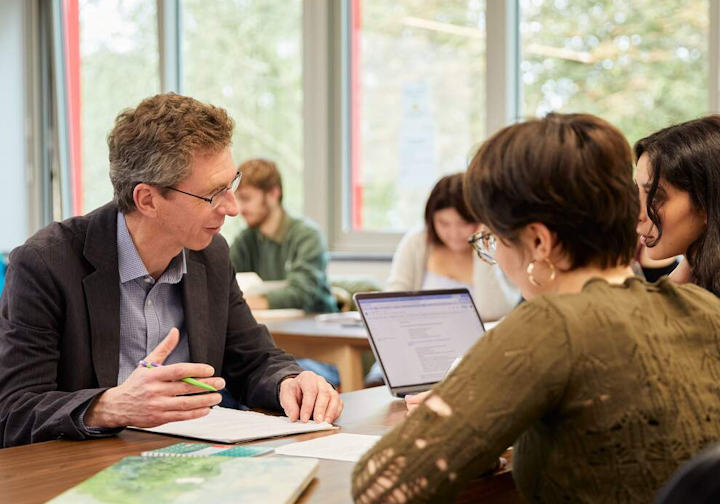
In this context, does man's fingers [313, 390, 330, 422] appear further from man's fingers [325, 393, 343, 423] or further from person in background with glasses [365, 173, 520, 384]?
person in background with glasses [365, 173, 520, 384]

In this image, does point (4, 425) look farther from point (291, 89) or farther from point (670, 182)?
point (291, 89)

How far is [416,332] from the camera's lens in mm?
2195

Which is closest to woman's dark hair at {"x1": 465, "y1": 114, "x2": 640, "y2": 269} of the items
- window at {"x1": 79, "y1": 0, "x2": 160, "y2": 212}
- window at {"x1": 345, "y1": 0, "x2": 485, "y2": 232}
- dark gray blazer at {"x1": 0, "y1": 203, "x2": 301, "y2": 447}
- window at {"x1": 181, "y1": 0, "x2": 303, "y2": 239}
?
dark gray blazer at {"x1": 0, "y1": 203, "x2": 301, "y2": 447}

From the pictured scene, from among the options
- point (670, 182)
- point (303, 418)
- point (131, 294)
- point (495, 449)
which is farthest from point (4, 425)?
point (670, 182)

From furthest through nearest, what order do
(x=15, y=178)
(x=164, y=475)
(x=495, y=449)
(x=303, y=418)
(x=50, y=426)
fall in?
(x=15, y=178)
(x=303, y=418)
(x=50, y=426)
(x=164, y=475)
(x=495, y=449)

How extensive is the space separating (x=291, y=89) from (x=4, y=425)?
4726 mm

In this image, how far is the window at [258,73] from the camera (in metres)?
6.30

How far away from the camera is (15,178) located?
283 inches

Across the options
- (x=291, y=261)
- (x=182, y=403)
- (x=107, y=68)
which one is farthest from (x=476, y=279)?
(x=107, y=68)

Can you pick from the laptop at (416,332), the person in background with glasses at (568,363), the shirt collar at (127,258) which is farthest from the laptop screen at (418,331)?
the person in background with glasses at (568,363)

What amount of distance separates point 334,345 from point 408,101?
8.78 ft

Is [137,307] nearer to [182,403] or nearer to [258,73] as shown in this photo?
[182,403]

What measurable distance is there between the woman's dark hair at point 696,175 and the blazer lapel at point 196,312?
1.02m

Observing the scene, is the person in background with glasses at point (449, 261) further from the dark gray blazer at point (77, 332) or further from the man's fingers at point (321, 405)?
the man's fingers at point (321, 405)
